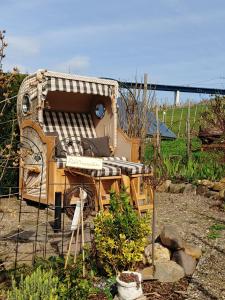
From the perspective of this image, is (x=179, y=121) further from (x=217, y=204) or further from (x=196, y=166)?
(x=217, y=204)

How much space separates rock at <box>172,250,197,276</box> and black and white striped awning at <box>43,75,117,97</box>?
3.94 meters

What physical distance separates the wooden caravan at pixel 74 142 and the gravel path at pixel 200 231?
52cm

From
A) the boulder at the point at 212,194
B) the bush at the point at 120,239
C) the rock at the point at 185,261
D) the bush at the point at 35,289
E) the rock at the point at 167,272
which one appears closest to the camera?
the bush at the point at 35,289

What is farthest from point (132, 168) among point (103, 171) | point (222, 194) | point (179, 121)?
point (179, 121)

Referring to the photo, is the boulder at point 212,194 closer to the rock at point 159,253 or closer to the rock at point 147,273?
the rock at point 159,253

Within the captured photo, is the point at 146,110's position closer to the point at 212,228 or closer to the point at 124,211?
the point at 212,228

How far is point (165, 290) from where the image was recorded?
12.4 ft

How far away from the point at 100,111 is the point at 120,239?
211 inches

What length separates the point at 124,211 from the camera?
4.03 meters

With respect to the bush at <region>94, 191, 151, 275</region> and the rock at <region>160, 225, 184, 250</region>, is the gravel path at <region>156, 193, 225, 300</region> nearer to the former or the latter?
the rock at <region>160, 225, 184, 250</region>

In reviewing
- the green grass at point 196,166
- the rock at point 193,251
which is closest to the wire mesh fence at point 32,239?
the rock at point 193,251

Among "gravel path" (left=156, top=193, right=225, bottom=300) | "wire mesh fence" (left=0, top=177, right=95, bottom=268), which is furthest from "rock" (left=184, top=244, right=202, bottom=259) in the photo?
"wire mesh fence" (left=0, top=177, right=95, bottom=268)

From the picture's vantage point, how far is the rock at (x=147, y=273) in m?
3.92

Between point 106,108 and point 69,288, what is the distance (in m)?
5.71
